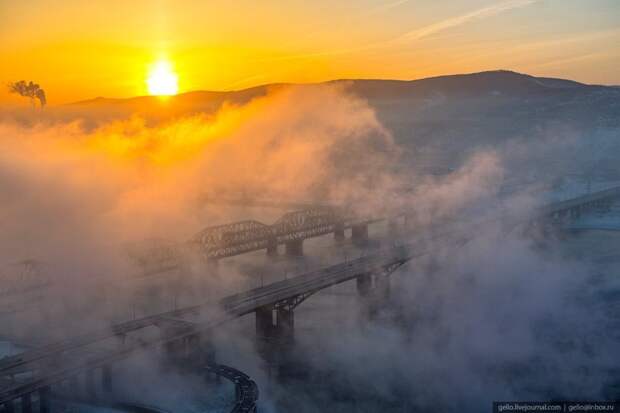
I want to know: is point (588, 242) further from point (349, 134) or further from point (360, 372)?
point (349, 134)

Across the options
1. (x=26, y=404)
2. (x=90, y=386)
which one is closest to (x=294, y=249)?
(x=90, y=386)

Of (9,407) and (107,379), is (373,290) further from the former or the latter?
(9,407)

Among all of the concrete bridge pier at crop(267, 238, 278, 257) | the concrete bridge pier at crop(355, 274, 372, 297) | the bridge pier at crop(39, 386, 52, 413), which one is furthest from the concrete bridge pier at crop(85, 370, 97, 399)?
the concrete bridge pier at crop(267, 238, 278, 257)

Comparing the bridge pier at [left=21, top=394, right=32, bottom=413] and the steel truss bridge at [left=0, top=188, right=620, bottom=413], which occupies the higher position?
the steel truss bridge at [left=0, top=188, right=620, bottom=413]

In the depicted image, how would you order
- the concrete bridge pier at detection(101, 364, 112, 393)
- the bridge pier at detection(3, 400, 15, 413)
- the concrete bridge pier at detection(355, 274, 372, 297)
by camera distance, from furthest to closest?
the concrete bridge pier at detection(355, 274, 372, 297) < the concrete bridge pier at detection(101, 364, 112, 393) < the bridge pier at detection(3, 400, 15, 413)

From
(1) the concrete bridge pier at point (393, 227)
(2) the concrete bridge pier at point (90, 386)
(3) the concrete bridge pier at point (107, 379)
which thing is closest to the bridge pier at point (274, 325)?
(3) the concrete bridge pier at point (107, 379)

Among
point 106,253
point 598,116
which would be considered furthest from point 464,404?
point 598,116

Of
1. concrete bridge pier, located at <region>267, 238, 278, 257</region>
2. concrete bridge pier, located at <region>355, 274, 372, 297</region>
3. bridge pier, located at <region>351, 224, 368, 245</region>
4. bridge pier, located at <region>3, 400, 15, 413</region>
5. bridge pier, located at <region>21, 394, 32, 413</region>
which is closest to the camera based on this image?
bridge pier, located at <region>21, 394, 32, 413</region>

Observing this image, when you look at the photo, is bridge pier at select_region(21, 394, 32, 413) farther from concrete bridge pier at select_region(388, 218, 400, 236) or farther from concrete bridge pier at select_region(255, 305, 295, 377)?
concrete bridge pier at select_region(388, 218, 400, 236)

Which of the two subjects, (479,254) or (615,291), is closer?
(615,291)
